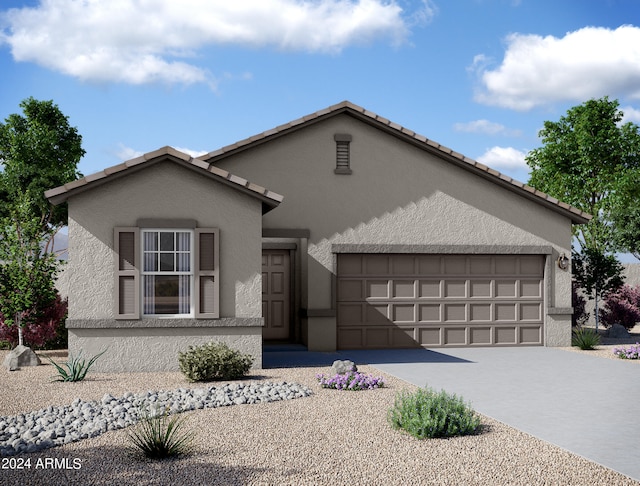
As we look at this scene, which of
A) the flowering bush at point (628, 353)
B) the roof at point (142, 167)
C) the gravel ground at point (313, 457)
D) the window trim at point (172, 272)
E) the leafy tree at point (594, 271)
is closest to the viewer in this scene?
the gravel ground at point (313, 457)

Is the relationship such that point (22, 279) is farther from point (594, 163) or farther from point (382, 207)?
point (594, 163)

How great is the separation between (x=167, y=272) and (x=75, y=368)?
2.39 meters

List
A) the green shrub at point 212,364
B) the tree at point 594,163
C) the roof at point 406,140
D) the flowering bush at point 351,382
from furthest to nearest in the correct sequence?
the tree at point 594,163
the roof at point 406,140
the green shrub at point 212,364
the flowering bush at point 351,382

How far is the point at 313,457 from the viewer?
7.38 metres

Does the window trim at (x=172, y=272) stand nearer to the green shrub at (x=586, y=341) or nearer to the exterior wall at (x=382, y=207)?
the exterior wall at (x=382, y=207)

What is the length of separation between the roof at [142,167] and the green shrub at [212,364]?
10.0 ft

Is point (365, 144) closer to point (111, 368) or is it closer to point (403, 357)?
point (403, 357)

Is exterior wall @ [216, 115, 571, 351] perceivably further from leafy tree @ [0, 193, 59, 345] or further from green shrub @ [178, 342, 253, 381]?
leafy tree @ [0, 193, 59, 345]

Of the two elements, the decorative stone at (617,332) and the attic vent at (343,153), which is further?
the decorative stone at (617,332)

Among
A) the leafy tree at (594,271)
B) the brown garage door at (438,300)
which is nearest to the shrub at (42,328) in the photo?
the brown garage door at (438,300)

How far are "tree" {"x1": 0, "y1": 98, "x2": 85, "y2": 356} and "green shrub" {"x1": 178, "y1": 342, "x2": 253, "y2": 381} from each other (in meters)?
4.95

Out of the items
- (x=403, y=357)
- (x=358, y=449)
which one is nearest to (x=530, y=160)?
(x=403, y=357)

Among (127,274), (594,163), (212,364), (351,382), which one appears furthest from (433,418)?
(594,163)

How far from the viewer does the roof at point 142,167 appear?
13367 millimetres
